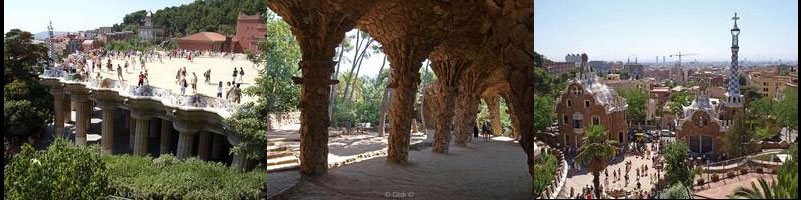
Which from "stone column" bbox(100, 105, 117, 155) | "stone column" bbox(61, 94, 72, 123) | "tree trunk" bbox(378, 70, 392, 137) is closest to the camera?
"tree trunk" bbox(378, 70, 392, 137)

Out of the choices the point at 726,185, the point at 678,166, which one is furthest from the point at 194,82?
the point at 726,185

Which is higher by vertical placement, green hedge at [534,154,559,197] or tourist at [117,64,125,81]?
tourist at [117,64,125,81]

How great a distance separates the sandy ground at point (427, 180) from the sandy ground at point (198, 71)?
1.56 metres

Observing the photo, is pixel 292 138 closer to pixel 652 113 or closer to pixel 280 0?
pixel 280 0

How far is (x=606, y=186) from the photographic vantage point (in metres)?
2.86

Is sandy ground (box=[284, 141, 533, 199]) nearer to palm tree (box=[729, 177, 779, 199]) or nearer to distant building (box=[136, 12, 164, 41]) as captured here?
palm tree (box=[729, 177, 779, 199])

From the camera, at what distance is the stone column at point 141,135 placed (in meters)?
8.44

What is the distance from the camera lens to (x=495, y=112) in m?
11.2

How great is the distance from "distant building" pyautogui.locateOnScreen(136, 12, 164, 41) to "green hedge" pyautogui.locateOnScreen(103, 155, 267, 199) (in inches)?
71.6

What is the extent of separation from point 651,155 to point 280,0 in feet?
13.5

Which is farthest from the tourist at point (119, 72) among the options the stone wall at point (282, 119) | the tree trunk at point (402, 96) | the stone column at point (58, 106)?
the tree trunk at point (402, 96)

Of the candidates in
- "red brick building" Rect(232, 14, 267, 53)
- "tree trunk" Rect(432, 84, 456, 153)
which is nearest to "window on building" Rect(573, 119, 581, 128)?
"red brick building" Rect(232, 14, 267, 53)

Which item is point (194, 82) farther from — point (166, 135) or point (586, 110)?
point (586, 110)

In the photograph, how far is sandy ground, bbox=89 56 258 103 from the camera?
6.78 meters
